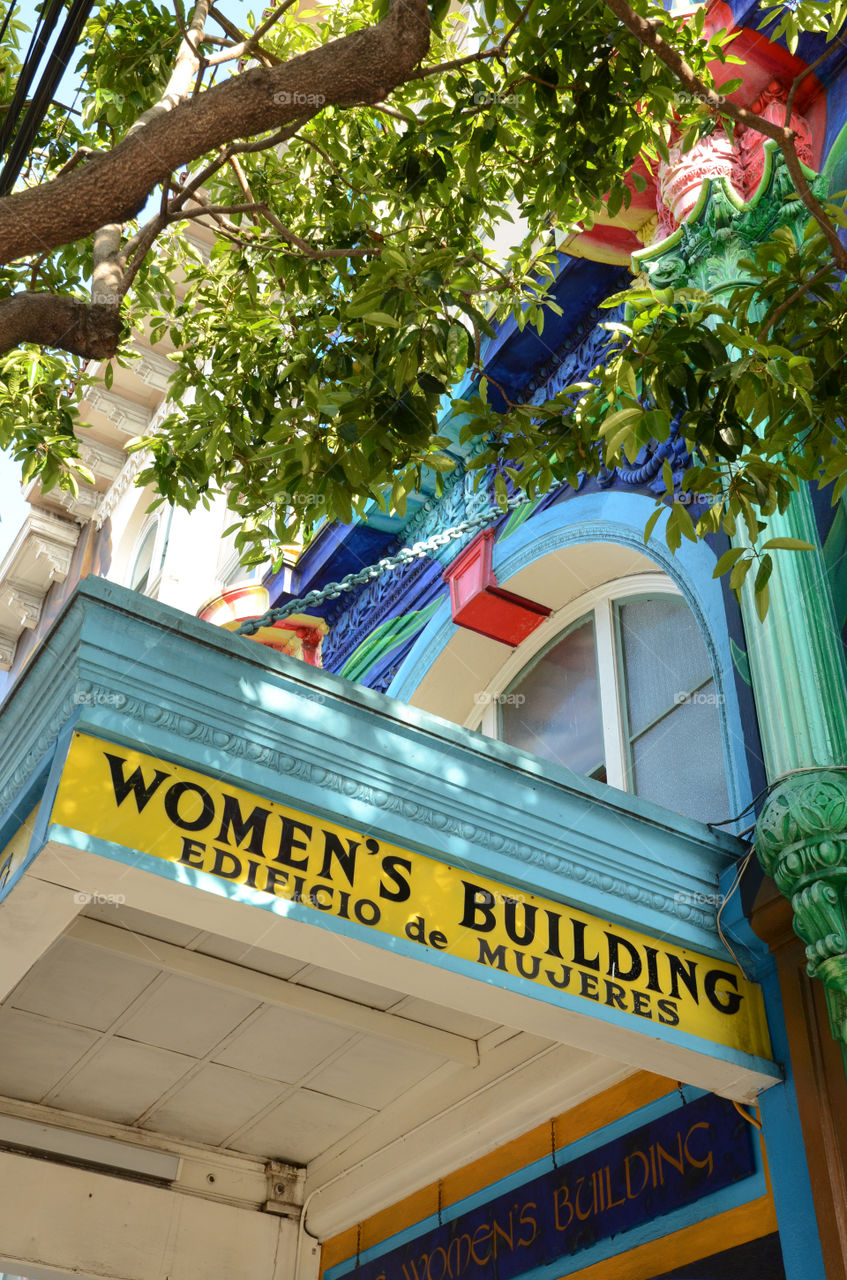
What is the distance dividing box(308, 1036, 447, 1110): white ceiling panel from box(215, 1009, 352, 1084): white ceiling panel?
Result: 0.09 meters

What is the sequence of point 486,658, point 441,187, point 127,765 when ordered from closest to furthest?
point 127,765 < point 441,187 < point 486,658

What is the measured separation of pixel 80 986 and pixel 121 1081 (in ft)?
2.66

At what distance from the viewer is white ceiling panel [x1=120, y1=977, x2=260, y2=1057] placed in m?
5.73

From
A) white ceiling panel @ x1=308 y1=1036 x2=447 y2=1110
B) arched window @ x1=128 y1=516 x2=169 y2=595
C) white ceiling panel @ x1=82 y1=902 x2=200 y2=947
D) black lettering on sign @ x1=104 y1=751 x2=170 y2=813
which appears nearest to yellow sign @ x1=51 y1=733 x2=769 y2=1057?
black lettering on sign @ x1=104 y1=751 x2=170 y2=813

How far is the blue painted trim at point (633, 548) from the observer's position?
5.47 meters

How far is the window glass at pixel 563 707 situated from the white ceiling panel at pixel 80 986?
2.68m

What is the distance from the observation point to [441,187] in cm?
589

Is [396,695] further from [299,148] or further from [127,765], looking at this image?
[127,765]

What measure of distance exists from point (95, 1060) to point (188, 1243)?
1.28m

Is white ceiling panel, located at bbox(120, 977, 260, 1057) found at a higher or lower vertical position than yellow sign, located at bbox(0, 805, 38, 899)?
higher

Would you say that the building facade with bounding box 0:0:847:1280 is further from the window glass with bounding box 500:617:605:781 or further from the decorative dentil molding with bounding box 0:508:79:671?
the decorative dentil molding with bounding box 0:508:79:671

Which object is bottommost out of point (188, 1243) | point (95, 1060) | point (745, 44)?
point (188, 1243)

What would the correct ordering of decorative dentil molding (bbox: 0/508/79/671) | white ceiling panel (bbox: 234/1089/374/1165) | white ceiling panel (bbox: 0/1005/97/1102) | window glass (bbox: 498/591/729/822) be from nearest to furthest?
white ceiling panel (bbox: 0/1005/97/1102), window glass (bbox: 498/591/729/822), white ceiling panel (bbox: 234/1089/374/1165), decorative dentil molding (bbox: 0/508/79/671)

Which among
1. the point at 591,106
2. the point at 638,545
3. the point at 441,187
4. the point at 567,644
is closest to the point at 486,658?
the point at 567,644
